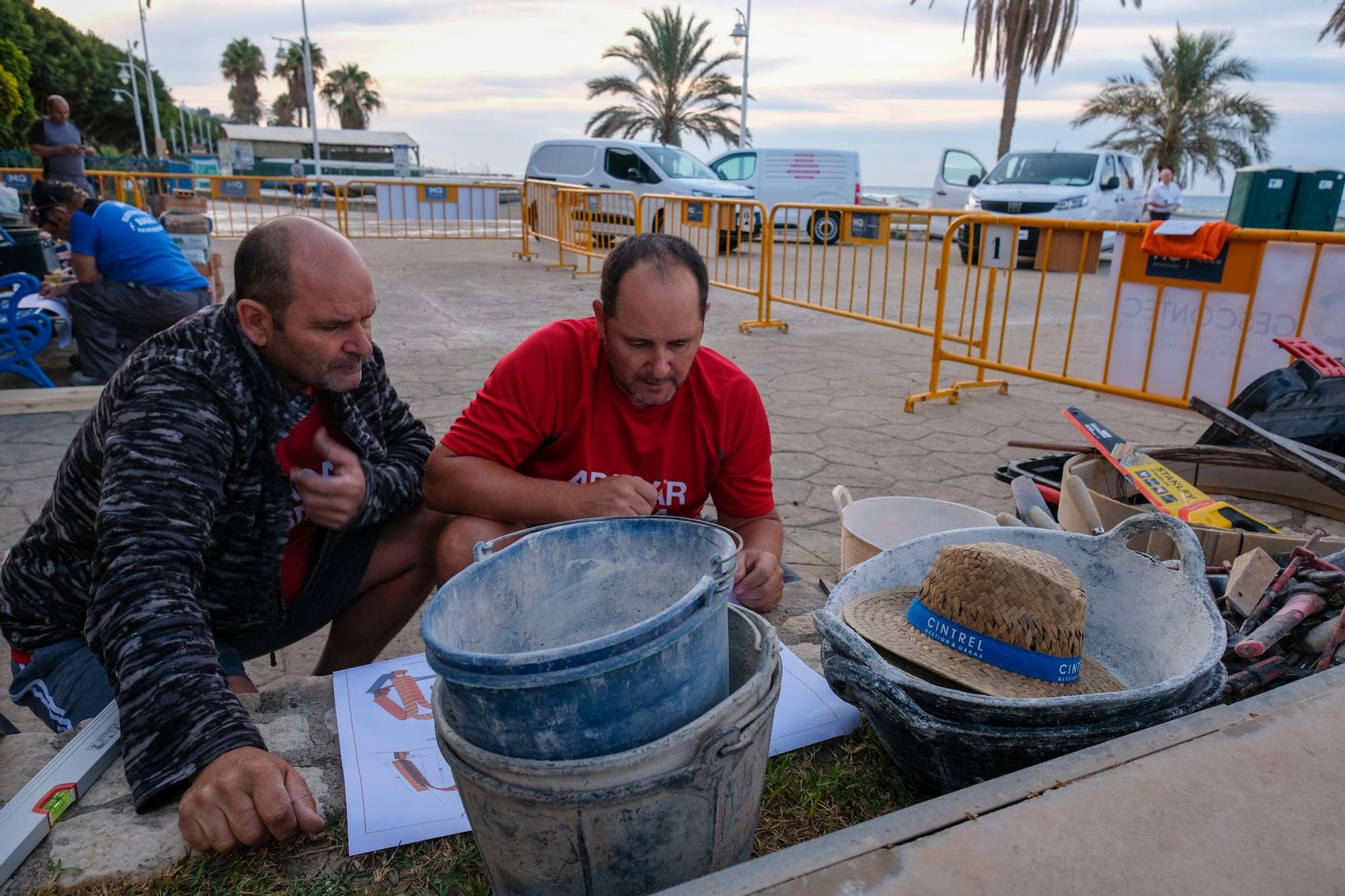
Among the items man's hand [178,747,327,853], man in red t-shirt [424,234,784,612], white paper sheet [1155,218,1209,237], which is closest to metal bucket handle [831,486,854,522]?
man in red t-shirt [424,234,784,612]

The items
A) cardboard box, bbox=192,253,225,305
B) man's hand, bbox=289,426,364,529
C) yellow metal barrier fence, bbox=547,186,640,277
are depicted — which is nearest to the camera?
man's hand, bbox=289,426,364,529

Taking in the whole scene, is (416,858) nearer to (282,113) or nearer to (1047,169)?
(1047,169)

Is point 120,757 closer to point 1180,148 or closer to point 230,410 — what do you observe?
point 230,410

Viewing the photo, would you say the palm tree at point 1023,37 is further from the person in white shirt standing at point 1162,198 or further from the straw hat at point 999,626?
the straw hat at point 999,626

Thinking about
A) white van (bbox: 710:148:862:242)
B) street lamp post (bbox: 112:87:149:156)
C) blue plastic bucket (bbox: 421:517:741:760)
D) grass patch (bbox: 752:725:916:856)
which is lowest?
grass patch (bbox: 752:725:916:856)

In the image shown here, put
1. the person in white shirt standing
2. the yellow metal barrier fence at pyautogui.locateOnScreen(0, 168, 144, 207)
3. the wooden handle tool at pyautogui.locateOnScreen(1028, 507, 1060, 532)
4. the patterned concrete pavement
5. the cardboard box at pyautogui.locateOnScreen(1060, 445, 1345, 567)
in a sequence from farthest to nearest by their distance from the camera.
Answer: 1. the person in white shirt standing
2. the yellow metal barrier fence at pyautogui.locateOnScreen(0, 168, 144, 207)
3. the patterned concrete pavement
4. the cardboard box at pyautogui.locateOnScreen(1060, 445, 1345, 567)
5. the wooden handle tool at pyautogui.locateOnScreen(1028, 507, 1060, 532)

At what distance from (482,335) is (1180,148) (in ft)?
93.4

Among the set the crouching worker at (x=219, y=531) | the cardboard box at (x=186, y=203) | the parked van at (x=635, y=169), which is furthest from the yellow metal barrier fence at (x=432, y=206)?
the crouching worker at (x=219, y=531)

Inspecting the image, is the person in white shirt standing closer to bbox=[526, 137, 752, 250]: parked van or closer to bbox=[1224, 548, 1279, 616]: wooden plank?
bbox=[526, 137, 752, 250]: parked van

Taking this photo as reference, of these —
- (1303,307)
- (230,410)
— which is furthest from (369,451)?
(1303,307)

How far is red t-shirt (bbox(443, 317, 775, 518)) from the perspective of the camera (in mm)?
2246

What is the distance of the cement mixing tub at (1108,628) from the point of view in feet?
4.77

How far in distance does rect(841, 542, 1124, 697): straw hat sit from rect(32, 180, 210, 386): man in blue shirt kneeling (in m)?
5.60

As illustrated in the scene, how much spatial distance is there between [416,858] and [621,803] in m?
0.66
